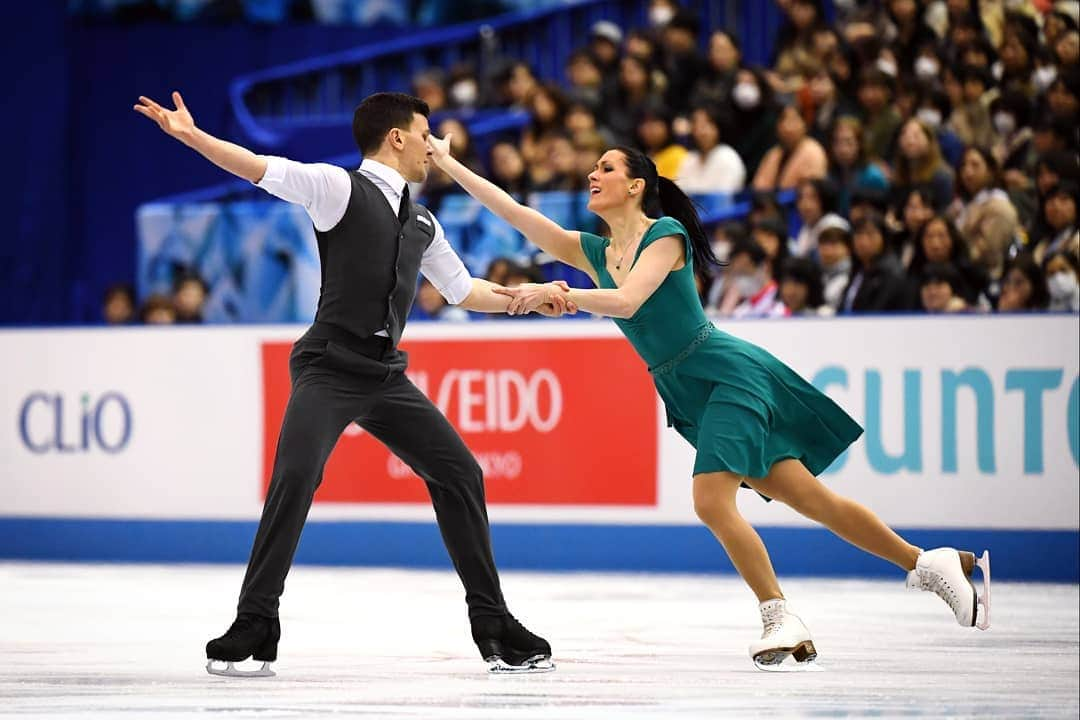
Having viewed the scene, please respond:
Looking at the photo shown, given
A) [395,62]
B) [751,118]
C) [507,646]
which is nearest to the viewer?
[507,646]

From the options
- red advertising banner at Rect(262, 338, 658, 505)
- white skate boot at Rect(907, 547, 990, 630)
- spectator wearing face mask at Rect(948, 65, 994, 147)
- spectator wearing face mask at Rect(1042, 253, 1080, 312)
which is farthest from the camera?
spectator wearing face mask at Rect(948, 65, 994, 147)

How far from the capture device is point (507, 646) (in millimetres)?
4707

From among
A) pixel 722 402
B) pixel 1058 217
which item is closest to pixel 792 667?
pixel 722 402

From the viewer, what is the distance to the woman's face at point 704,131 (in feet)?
31.4

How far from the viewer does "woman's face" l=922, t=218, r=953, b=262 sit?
8.11m

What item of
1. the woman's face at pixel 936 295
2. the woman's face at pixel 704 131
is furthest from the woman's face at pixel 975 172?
the woman's face at pixel 704 131

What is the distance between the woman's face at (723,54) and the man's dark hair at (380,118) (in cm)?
571

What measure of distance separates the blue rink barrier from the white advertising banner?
0.19ft

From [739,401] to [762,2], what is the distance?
7821 mm

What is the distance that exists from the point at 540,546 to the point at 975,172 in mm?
2818

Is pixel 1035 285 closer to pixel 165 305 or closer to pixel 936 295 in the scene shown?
pixel 936 295

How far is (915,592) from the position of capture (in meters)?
7.11

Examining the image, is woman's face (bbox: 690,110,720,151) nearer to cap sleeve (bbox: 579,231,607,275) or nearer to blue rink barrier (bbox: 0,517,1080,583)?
blue rink barrier (bbox: 0,517,1080,583)

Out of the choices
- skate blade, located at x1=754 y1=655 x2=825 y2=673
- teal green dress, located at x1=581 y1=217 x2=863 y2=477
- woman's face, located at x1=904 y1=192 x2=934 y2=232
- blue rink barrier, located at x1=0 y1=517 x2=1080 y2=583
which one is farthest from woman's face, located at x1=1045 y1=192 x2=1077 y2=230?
skate blade, located at x1=754 y1=655 x2=825 y2=673
